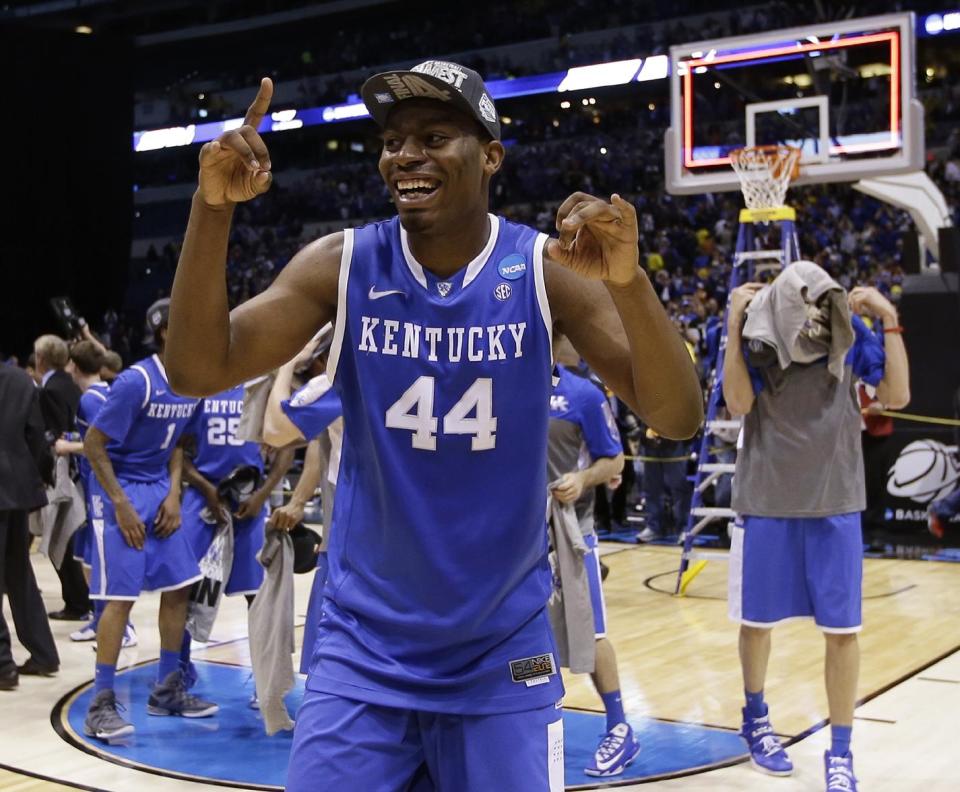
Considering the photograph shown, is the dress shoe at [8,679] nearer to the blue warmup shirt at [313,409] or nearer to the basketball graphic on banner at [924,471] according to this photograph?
the blue warmup shirt at [313,409]

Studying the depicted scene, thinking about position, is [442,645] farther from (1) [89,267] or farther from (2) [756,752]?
(1) [89,267]

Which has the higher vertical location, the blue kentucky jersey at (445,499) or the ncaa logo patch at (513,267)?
the ncaa logo patch at (513,267)

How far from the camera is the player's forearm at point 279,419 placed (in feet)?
14.9

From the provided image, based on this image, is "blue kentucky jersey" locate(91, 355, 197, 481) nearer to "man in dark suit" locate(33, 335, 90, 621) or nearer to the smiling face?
"man in dark suit" locate(33, 335, 90, 621)

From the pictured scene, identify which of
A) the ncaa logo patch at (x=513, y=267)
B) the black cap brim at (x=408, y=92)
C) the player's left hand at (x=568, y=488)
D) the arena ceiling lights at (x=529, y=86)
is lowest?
the player's left hand at (x=568, y=488)

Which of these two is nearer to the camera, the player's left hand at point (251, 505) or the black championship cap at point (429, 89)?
the black championship cap at point (429, 89)

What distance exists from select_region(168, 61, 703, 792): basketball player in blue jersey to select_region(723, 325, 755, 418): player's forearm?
9.19ft

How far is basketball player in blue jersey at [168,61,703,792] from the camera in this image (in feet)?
7.36

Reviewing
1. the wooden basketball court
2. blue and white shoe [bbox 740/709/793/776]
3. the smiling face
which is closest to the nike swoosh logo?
the smiling face

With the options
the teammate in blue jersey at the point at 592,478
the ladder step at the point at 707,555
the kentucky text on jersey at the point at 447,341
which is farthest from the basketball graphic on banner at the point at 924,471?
the kentucky text on jersey at the point at 447,341

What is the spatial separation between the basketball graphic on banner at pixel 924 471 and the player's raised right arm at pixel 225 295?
380 inches

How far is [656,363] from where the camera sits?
7.11 ft

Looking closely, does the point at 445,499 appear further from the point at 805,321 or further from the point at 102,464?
the point at 102,464

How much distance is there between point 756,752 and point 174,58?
2744 cm
